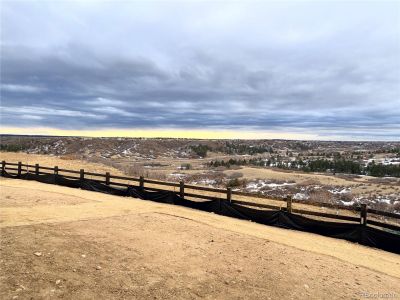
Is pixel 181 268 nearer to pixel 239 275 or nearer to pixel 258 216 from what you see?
pixel 239 275

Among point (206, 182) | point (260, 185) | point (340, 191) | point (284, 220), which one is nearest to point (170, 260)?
point (284, 220)

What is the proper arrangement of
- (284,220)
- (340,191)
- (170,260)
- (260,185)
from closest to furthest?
(170,260)
(284,220)
(340,191)
(260,185)

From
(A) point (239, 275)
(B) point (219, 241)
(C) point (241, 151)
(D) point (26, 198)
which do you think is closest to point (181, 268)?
(A) point (239, 275)

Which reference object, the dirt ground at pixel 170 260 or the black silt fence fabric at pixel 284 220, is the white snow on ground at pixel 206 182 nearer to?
the black silt fence fabric at pixel 284 220

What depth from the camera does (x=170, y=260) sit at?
26.7 ft

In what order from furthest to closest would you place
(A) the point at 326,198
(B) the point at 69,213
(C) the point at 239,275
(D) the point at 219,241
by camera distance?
(A) the point at 326,198 < (B) the point at 69,213 < (D) the point at 219,241 < (C) the point at 239,275

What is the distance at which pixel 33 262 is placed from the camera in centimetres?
696

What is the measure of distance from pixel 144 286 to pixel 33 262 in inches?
86.2

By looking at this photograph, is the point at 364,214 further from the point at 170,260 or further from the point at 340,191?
the point at 340,191

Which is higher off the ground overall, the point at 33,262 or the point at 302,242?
the point at 33,262

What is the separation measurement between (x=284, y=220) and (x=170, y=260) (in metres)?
7.12

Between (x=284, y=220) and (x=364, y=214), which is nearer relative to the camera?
(x=364, y=214)

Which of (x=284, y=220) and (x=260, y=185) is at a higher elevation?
(x=284, y=220)

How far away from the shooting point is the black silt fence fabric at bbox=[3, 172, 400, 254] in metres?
12.0
